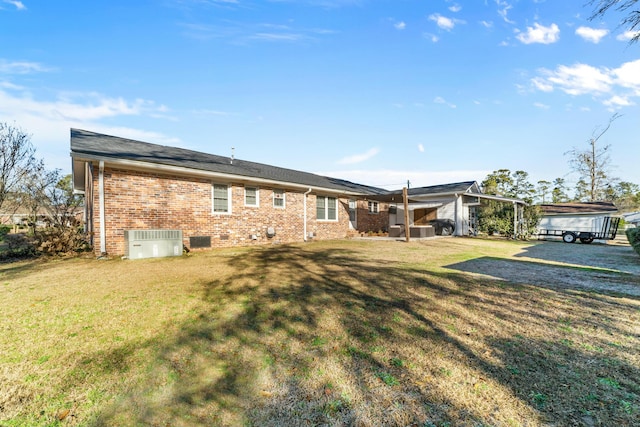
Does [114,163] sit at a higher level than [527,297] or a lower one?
higher

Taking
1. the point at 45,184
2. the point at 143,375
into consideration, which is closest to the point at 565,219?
the point at 143,375

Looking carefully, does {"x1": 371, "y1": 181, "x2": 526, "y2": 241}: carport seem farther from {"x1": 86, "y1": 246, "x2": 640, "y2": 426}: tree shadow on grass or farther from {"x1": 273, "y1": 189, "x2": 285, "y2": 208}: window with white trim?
{"x1": 86, "y1": 246, "x2": 640, "y2": 426}: tree shadow on grass

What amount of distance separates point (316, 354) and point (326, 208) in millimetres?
13215

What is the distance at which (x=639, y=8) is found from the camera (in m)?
6.32

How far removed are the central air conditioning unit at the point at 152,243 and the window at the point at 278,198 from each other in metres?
5.01

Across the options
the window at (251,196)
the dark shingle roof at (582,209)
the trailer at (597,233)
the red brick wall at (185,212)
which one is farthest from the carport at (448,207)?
the window at (251,196)

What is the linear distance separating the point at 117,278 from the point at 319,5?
1067cm

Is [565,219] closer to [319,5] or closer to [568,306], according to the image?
[568,306]

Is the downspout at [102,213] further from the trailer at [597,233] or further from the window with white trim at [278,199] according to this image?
the trailer at [597,233]

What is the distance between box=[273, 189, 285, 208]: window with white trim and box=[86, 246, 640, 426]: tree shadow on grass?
8745mm

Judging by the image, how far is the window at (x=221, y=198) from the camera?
36.4 ft

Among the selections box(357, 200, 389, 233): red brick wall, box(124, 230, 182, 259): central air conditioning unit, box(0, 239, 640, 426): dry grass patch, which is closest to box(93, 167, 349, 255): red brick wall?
box(124, 230, 182, 259): central air conditioning unit

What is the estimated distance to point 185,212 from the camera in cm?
1015

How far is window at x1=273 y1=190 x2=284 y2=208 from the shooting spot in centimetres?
1324
